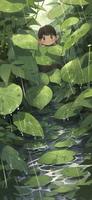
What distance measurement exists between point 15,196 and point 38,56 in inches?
34.2

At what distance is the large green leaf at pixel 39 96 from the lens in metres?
2.29

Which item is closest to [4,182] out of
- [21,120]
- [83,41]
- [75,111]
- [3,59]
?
[21,120]

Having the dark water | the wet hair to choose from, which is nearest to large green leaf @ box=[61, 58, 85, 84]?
the dark water

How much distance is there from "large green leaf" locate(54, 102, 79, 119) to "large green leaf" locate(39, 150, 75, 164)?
32 centimetres

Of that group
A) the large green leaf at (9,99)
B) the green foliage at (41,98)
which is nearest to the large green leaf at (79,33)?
the green foliage at (41,98)

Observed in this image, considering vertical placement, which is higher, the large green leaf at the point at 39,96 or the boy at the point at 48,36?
the boy at the point at 48,36

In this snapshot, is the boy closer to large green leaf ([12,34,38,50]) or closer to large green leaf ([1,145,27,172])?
large green leaf ([12,34,38,50])

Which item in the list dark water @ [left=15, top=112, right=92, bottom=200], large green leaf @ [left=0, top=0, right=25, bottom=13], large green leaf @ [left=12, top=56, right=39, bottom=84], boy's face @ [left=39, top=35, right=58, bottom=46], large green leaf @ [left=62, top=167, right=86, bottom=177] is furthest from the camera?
boy's face @ [left=39, top=35, right=58, bottom=46]

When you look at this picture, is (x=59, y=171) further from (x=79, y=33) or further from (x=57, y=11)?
(x=57, y=11)

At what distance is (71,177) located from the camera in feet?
6.15

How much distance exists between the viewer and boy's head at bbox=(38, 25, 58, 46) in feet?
9.61

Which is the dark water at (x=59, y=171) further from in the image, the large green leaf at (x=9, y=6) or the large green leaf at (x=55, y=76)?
the large green leaf at (x=9, y=6)

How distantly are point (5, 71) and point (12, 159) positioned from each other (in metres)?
0.46

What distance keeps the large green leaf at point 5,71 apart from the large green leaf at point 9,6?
9.5 inches
